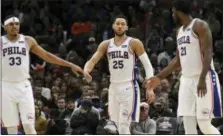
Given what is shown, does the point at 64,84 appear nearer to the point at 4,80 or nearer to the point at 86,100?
the point at 86,100

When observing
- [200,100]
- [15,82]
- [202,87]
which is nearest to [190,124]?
[200,100]

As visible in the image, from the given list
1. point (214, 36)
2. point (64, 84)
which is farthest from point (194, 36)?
point (214, 36)

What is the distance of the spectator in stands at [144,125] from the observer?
16.2 meters

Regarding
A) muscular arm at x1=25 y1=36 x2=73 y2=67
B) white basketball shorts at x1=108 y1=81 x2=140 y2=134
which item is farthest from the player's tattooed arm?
white basketball shorts at x1=108 y1=81 x2=140 y2=134

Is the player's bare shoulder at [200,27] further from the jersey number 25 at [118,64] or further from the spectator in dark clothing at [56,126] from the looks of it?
the spectator in dark clothing at [56,126]

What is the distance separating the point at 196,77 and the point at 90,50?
8754 mm

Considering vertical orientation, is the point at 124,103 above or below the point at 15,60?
below

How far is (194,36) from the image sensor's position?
13312mm

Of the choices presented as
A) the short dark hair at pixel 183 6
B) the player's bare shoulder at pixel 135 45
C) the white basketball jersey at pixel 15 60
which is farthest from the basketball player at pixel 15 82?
the short dark hair at pixel 183 6

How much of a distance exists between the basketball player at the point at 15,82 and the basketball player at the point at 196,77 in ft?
8.03

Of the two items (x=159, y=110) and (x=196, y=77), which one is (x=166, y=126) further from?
(x=196, y=77)

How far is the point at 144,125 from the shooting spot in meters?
16.2

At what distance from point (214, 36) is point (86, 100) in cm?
659

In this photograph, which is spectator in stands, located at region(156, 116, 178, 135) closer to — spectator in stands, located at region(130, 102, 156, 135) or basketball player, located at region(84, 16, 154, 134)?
spectator in stands, located at region(130, 102, 156, 135)
